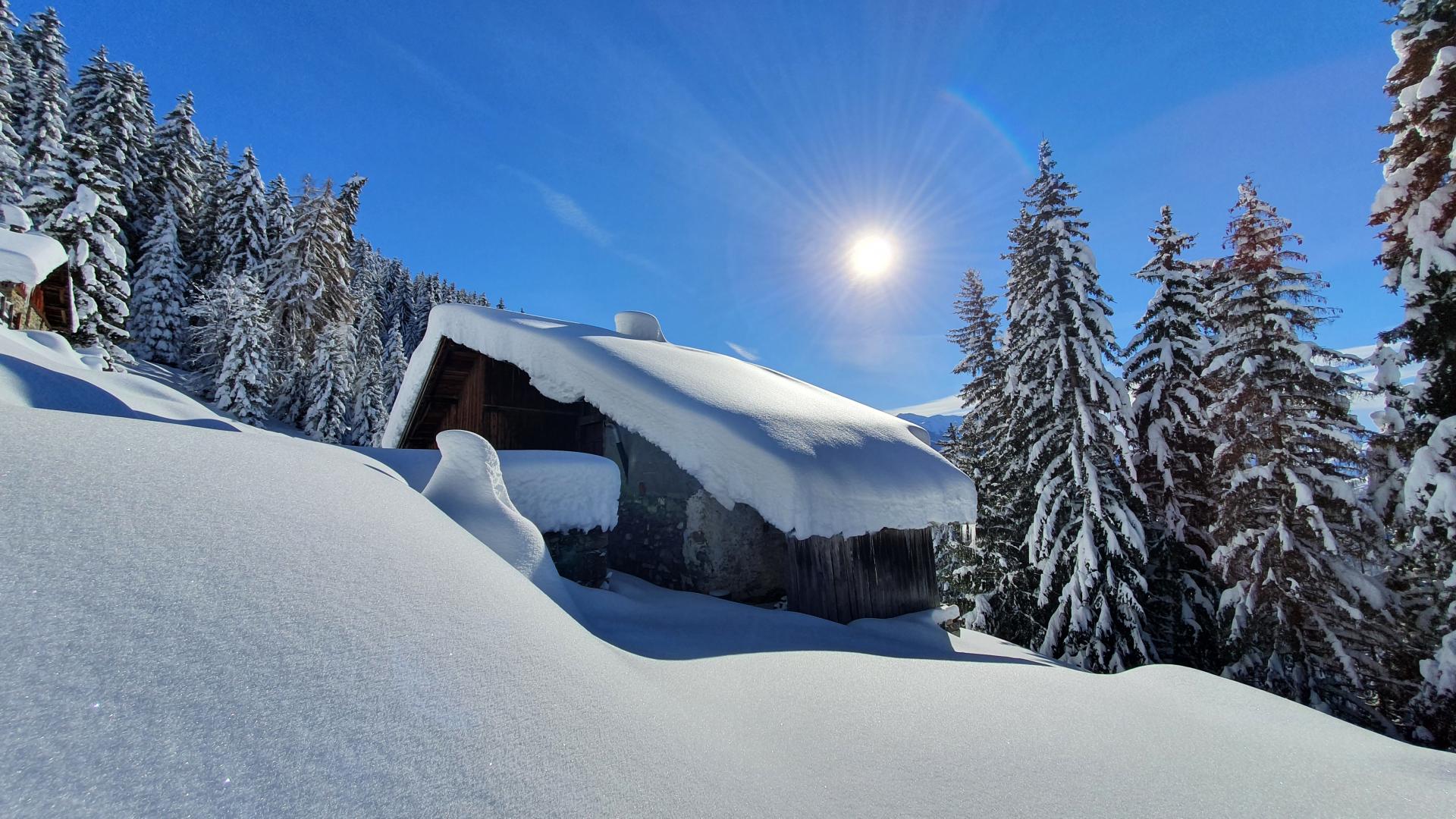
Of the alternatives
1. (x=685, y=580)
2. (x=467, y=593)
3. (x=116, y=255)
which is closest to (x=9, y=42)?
(x=116, y=255)

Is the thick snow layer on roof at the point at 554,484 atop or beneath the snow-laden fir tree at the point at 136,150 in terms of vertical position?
beneath

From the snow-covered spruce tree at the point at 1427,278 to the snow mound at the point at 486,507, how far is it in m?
13.2

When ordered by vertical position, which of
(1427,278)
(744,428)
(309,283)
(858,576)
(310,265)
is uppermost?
(310,265)

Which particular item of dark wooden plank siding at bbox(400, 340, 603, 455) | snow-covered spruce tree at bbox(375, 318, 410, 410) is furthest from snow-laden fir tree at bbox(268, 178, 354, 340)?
dark wooden plank siding at bbox(400, 340, 603, 455)

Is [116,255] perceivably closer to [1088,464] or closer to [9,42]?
[9,42]

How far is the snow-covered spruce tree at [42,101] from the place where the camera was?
21.1m

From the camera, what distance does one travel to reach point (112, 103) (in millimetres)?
27422

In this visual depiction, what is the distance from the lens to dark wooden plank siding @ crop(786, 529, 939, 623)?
7.50m

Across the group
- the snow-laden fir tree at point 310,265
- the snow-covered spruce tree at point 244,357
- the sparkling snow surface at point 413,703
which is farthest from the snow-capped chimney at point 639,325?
the snow-laden fir tree at point 310,265

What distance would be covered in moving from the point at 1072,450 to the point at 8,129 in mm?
36571

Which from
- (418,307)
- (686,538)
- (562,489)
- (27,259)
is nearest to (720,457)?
(562,489)

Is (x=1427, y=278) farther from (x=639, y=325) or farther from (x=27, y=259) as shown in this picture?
(x=27, y=259)

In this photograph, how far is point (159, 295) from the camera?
28.7 meters

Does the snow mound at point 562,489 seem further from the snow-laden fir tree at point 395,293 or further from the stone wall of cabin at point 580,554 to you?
the snow-laden fir tree at point 395,293
